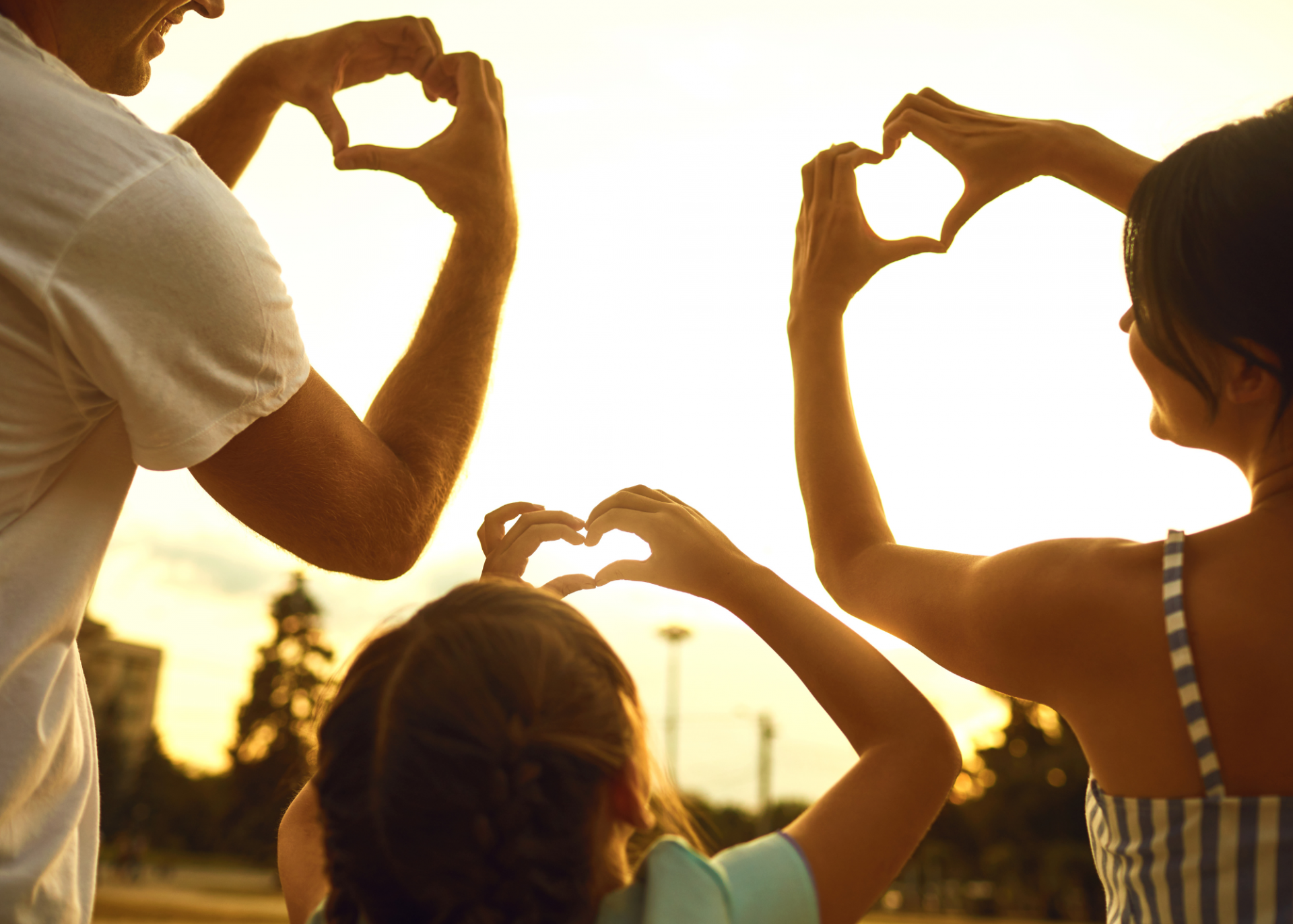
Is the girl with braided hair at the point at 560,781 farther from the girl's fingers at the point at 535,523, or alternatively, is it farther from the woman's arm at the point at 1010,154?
the woman's arm at the point at 1010,154

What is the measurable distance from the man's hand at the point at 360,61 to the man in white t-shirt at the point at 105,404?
0.62 meters

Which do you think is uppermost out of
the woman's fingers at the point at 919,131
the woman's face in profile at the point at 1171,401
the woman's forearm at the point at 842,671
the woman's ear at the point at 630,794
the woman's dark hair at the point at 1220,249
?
the woman's fingers at the point at 919,131

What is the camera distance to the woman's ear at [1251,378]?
1.38 metres

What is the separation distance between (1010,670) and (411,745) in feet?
2.82

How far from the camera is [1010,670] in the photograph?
1.47 meters

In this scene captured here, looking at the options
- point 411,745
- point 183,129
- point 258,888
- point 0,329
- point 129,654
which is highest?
point 183,129

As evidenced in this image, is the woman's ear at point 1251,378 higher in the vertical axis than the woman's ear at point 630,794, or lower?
higher

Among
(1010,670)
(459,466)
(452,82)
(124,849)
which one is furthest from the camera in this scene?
(124,849)

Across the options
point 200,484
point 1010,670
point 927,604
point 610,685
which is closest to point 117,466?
point 200,484

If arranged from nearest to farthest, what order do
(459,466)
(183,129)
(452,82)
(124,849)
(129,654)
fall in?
(459,466) < (452,82) < (183,129) < (124,849) < (129,654)

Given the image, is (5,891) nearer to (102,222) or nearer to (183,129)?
(102,222)

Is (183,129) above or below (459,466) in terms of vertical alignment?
above

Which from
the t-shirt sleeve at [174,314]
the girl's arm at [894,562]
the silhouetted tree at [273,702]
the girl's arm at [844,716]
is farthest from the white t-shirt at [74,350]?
the silhouetted tree at [273,702]

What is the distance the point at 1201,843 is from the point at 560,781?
84cm
